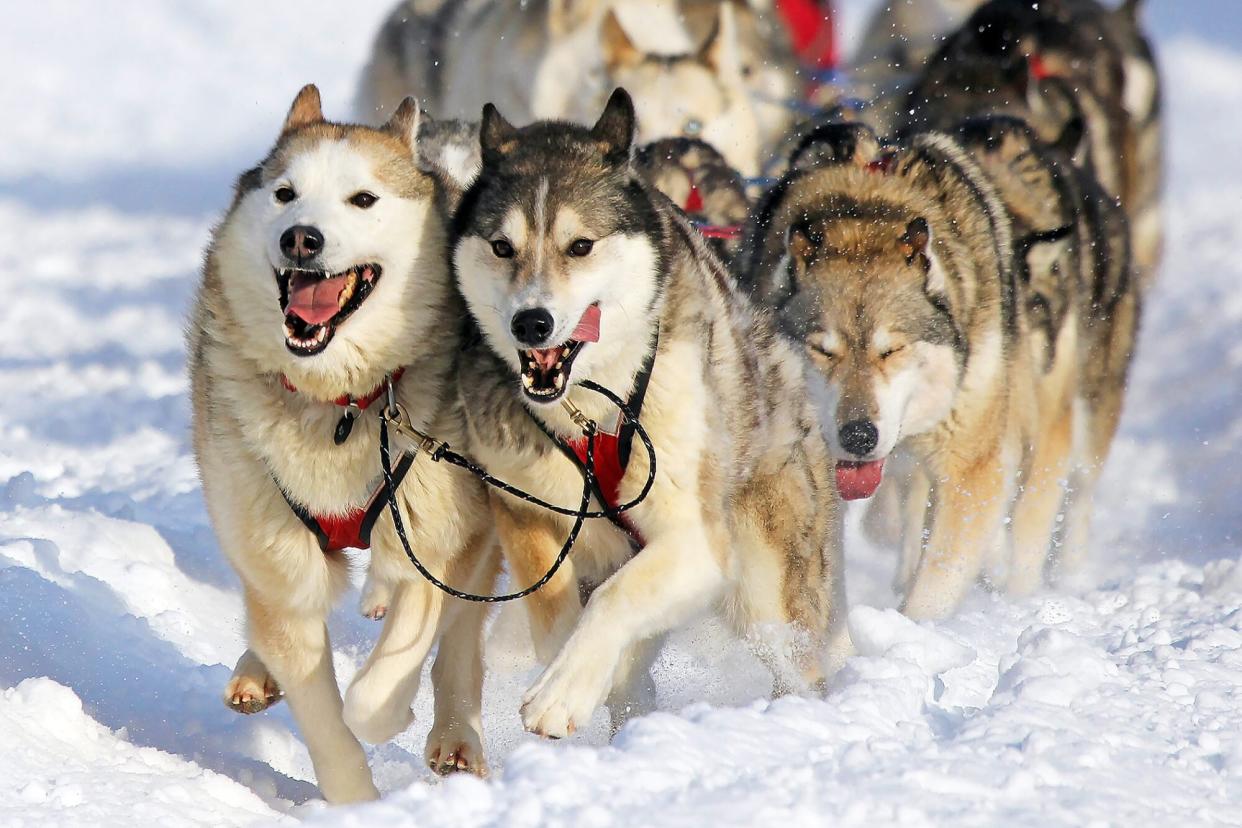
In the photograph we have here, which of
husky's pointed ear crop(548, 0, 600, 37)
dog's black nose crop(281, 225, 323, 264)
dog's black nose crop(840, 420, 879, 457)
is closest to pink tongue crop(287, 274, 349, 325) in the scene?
dog's black nose crop(281, 225, 323, 264)

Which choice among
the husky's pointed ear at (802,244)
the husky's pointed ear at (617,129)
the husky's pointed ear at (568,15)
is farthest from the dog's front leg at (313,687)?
the husky's pointed ear at (568,15)

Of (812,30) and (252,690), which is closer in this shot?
(252,690)

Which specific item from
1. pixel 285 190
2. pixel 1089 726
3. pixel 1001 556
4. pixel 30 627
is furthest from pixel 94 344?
pixel 1089 726

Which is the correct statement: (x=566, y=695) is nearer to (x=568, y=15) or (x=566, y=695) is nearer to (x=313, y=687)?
(x=313, y=687)

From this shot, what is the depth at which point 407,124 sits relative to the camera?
322 cm

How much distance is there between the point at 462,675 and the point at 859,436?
1231 millimetres

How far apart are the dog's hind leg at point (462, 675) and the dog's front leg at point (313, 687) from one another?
0.63 ft

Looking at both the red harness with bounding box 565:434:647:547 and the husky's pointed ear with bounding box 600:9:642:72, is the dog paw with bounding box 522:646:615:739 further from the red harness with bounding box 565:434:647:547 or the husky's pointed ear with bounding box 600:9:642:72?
the husky's pointed ear with bounding box 600:9:642:72

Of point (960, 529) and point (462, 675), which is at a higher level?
point (960, 529)

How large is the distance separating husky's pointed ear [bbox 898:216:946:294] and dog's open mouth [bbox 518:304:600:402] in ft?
5.00

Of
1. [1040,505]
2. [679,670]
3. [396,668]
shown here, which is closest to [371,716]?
[396,668]

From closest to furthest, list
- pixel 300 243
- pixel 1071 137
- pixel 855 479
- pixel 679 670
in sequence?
1. pixel 300 243
2. pixel 679 670
3. pixel 855 479
4. pixel 1071 137

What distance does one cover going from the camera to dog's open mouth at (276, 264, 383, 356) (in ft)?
9.54

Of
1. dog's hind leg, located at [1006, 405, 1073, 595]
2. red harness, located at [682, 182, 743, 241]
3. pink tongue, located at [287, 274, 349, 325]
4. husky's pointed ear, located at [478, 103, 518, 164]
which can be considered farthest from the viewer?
dog's hind leg, located at [1006, 405, 1073, 595]
